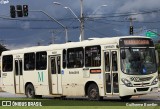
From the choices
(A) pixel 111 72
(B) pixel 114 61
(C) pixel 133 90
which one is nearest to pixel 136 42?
(B) pixel 114 61

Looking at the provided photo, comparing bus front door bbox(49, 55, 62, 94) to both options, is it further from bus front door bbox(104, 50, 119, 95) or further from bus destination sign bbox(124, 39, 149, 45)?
bus destination sign bbox(124, 39, 149, 45)

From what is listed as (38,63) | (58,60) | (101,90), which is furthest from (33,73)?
(101,90)

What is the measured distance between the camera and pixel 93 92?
2344 cm

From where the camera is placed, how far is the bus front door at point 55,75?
26.1 meters

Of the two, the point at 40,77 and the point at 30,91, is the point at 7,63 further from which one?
the point at 40,77

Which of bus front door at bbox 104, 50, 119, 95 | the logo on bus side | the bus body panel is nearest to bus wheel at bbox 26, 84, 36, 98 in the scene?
the logo on bus side

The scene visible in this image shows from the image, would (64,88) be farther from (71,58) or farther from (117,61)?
(117,61)

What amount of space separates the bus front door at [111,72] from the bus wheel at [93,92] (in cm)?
80

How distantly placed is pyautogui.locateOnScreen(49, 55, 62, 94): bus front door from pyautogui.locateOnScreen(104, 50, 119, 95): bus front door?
408cm

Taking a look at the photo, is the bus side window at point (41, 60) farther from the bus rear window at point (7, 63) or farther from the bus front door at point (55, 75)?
the bus rear window at point (7, 63)

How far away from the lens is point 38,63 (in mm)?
27750

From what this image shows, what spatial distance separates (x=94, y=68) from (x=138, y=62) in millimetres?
2324

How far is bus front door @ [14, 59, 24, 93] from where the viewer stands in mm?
29453

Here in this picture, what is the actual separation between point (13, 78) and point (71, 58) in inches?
250
